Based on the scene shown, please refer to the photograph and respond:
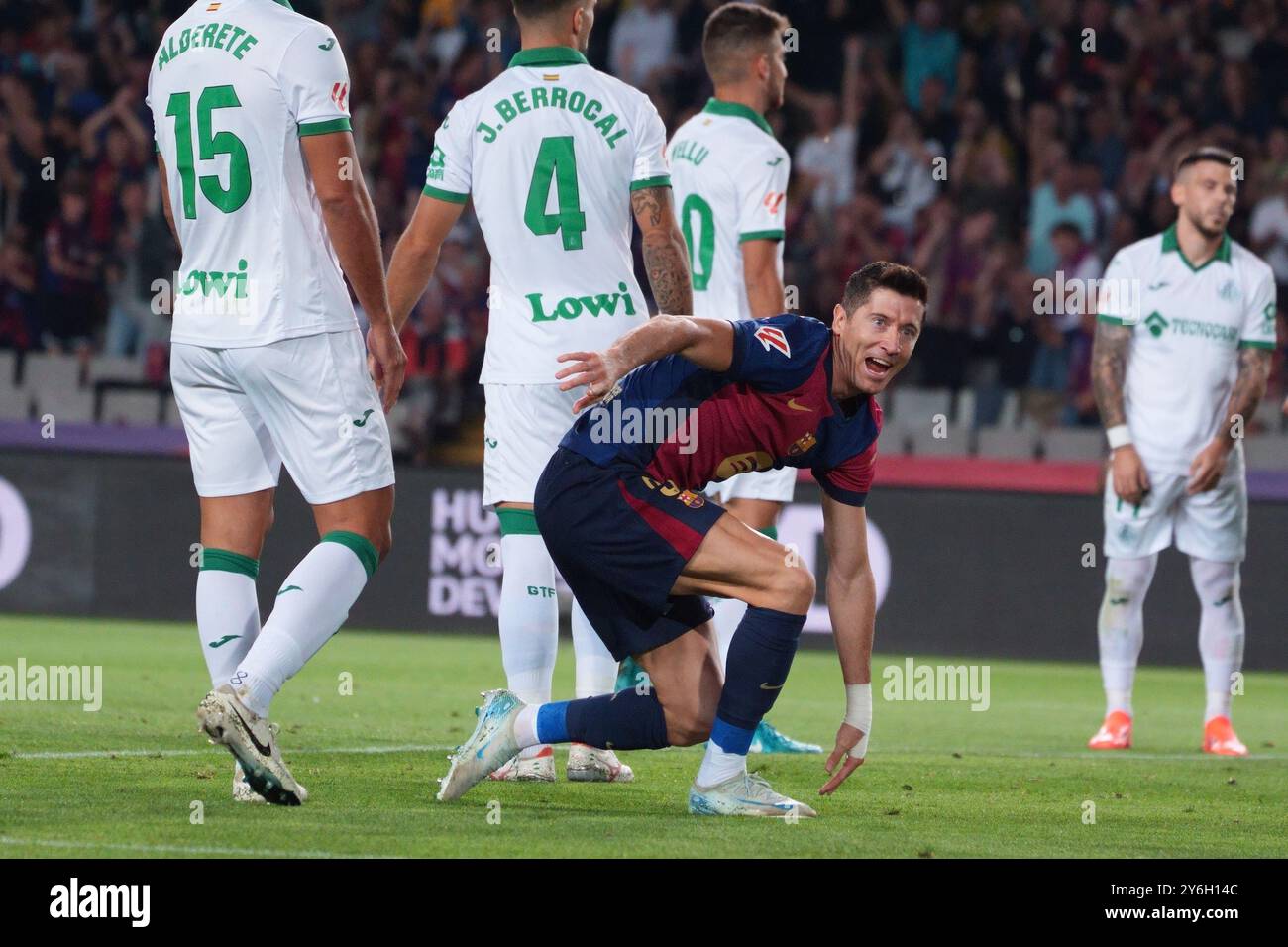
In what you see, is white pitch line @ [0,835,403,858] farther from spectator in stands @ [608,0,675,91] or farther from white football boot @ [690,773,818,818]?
spectator in stands @ [608,0,675,91]

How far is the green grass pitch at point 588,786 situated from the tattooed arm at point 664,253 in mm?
1607

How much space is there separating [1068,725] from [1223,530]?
3.91 feet

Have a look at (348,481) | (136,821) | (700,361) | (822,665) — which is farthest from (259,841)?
(822,665)

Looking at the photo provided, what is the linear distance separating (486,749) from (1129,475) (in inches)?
169

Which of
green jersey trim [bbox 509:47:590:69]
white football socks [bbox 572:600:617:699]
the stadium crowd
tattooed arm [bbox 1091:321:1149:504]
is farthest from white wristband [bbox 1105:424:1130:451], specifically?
the stadium crowd

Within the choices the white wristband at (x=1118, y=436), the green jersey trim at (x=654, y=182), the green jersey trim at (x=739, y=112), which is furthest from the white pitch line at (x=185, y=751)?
the white wristband at (x=1118, y=436)

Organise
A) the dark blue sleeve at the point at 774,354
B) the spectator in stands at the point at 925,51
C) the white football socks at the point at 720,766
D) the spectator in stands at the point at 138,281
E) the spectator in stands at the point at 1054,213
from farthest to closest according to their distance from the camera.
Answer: the spectator in stands at the point at 925,51 → the spectator in stands at the point at 138,281 → the spectator in stands at the point at 1054,213 → the white football socks at the point at 720,766 → the dark blue sleeve at the point at 774,354

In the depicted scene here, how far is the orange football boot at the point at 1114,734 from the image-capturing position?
837 cm

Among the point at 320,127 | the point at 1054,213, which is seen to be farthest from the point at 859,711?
the point at 1054,213

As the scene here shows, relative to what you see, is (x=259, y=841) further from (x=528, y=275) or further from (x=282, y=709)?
(x=282, y=709)

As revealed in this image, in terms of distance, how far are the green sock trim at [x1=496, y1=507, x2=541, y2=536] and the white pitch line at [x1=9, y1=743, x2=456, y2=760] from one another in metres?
1.14

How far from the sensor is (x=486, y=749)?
18.4 feet

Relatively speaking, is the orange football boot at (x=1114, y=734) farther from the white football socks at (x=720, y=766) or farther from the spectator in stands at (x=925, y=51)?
the spectator in stands at (x=925, y=51)

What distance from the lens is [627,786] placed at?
6.25 meters
